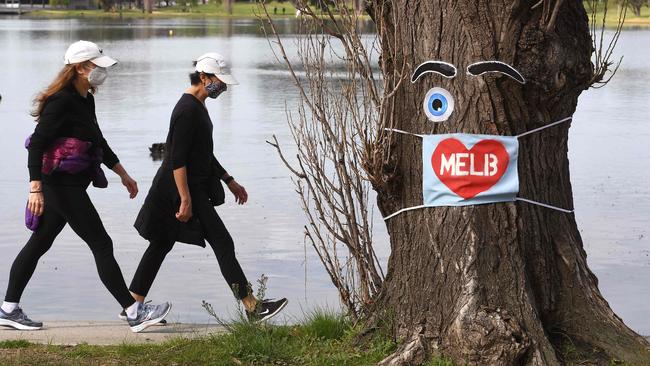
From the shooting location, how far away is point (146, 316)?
7250 millimetres

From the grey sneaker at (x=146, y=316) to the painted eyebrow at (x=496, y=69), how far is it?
245 centimetres

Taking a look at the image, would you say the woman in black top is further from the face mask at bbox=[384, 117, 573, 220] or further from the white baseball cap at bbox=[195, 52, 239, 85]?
the face mask at bbox=[384, 117, 573, 220]

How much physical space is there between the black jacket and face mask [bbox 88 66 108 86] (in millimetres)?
457

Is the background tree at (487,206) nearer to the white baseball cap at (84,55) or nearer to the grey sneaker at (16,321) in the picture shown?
the white baseball cap at (84,55)

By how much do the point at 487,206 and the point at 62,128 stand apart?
253 cm

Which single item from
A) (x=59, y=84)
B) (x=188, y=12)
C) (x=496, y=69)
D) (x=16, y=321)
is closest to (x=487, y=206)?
(x=496, y=69)

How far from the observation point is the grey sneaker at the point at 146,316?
7.20m

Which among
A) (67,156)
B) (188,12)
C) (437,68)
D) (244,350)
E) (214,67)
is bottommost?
(188,12)

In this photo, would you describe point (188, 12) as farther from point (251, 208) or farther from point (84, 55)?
point (84, 55)

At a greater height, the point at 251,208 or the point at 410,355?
the point at 410,355

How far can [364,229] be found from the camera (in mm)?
6695

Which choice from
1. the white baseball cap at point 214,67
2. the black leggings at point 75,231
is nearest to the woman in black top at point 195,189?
the white baseball cap at point 214,67

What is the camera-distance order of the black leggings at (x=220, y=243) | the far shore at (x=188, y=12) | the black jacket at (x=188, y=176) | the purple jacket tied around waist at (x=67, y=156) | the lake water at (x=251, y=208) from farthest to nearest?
1. the far shore at (x=188, y=12)
2. the lake water at (x=251, y=208)
3. the black leggings at (x=220, y=243)
4. the black jacket at (x=188, y=176)
5. the purple jacket tied around waist at (x=67, y=156)

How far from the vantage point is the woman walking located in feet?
23.1
